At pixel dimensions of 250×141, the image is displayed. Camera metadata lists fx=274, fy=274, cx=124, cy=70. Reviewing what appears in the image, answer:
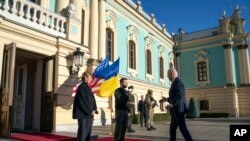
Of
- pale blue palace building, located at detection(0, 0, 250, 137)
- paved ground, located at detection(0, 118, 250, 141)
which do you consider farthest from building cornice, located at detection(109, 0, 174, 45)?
paved ground, located at detection(0, 118, 250, 141)

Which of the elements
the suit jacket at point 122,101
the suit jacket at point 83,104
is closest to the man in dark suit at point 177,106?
the suit jacket at point 122,101

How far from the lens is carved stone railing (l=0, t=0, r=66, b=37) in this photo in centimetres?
829

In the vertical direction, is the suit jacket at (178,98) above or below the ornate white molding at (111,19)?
below

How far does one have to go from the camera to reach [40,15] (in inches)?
365

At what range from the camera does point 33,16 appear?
355 inches

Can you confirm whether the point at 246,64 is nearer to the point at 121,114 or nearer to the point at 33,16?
the point at 33,16

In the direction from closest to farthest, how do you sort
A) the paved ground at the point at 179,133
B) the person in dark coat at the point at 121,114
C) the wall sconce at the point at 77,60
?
the person in dark coat at the point at 121,114
the paved ground at the point at 179,133
the wall sconce at the point at 77,60

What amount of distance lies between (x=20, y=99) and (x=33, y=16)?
334 centimetres

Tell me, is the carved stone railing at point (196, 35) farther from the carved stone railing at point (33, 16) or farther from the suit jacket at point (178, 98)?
the suit jacket at point (178, 98)

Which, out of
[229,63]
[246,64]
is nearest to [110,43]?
[229,63]

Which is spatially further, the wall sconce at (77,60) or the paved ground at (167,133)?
the wall sconce at (77,60)

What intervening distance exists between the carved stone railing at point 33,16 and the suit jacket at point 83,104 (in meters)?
3.81

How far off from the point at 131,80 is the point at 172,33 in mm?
15603

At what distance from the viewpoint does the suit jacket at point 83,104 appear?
18.9ft
